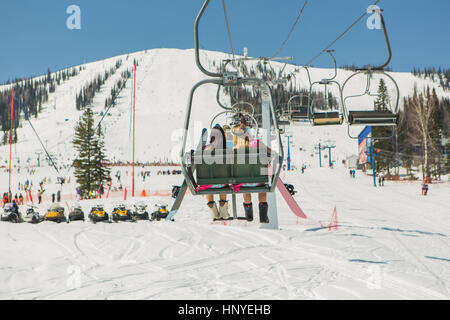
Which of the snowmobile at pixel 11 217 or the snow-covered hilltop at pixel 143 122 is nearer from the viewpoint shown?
the snowmobile at pixel 11 217

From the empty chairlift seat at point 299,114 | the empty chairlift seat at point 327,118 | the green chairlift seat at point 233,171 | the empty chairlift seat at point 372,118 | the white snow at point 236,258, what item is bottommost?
the white snow at point 236,258

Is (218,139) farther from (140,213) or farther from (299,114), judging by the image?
(140,213)

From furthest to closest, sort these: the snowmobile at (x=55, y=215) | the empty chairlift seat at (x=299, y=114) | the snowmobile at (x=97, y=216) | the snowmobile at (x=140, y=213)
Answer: the snowmobile at (x=140, y=213)
the snowmobile at (x=97, y=216)
the snowmobile at (x=55, y=215)
the empty chairlift seat at (x=299, y=114)

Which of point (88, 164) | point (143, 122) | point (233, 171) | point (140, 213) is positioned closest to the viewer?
point (233, 171)

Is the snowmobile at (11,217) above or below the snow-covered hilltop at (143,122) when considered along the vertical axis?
below

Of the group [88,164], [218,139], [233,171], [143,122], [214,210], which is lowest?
[214,210]

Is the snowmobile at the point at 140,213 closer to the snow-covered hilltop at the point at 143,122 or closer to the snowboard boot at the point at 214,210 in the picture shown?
the snowboard boot at the point at 214,210

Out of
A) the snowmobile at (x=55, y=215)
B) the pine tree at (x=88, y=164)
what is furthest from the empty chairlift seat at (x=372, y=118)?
the pine tree at (x=88, y=164)

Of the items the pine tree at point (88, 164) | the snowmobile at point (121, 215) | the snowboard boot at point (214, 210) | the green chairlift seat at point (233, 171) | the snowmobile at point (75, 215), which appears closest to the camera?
the green chairlift seat at point (233, 171)

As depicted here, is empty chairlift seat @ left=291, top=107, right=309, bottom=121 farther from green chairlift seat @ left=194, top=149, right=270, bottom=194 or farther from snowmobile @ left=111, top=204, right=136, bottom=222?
snowmobile @ left=111, top=204, right=136, bottom=222

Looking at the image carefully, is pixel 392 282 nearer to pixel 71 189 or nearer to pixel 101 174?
pixel 101 174

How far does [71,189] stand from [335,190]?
30.1 meters

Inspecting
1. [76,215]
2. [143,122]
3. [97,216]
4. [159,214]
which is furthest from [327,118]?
[143,122]

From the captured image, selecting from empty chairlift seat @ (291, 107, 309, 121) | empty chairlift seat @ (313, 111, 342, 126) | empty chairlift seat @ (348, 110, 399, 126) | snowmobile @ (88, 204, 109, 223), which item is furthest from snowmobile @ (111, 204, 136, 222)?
empty chairlift seat @ (348, 110, 399, 126)
